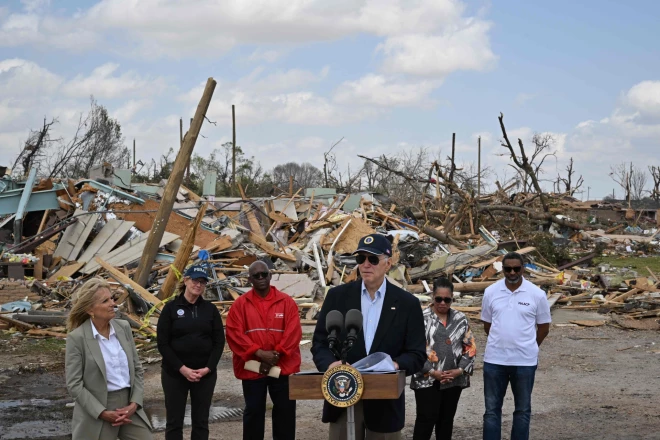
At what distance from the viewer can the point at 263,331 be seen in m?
6.15

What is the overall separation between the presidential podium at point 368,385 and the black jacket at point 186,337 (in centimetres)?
224

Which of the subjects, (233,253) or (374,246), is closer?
(374,246)

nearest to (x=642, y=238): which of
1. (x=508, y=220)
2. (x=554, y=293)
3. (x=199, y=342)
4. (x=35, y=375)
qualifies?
(x=508, y=220)

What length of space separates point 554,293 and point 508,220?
10178 mm

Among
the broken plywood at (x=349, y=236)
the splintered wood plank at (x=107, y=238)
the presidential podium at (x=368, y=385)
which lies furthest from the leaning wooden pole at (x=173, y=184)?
the presidential podium at (x=368, y=385)

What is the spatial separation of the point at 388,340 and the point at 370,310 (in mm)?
208

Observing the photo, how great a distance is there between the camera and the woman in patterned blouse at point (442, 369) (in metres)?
6.12

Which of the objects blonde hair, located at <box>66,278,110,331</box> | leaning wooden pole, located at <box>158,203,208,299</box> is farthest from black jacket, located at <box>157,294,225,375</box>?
leaning wooden pole, located at <box>158,203,208,299</box>

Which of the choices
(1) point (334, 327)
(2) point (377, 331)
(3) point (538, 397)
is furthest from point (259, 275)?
(3) point (538, 397)

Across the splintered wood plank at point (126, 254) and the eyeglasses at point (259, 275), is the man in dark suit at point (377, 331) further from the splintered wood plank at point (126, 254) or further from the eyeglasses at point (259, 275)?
the splintered wood plank at point (126, 254)

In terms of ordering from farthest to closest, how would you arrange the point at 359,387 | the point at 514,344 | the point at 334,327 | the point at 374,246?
the point at 514,344 < the point at 374,246 < the point at 334,327 < the point at 359,387

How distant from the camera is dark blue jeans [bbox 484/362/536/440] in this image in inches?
246

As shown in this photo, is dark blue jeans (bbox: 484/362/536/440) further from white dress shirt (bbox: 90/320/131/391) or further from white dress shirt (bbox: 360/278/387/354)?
white dress shirt (bbox: 90/320/131/391)

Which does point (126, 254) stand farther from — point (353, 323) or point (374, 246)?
point (353, 323)
